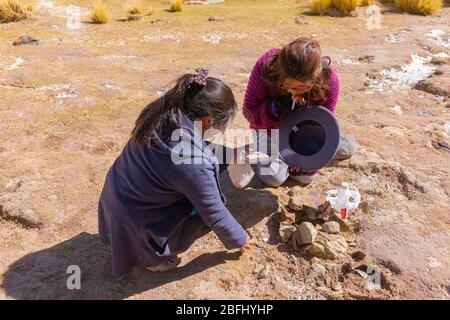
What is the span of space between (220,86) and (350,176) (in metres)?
1.44

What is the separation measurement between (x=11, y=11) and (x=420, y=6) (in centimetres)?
586

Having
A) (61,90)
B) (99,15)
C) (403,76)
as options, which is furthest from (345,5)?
(61,90)

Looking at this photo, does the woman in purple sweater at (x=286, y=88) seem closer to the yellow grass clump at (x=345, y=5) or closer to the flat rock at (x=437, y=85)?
the flat rock at (x=437, y=85)

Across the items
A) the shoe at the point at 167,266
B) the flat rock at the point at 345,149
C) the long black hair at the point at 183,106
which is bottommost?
the shoe at the point at 167,266

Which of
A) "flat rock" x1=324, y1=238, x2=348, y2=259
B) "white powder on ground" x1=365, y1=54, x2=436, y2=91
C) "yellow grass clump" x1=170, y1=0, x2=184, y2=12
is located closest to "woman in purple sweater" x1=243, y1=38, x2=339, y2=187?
"flat rock" x1=324, y1=238, x2=348, y2=259

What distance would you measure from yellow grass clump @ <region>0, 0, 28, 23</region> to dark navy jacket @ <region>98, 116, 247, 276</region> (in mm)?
5300

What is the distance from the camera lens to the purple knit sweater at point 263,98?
2.54 m

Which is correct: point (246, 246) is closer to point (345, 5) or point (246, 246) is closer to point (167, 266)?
point (167, 266)

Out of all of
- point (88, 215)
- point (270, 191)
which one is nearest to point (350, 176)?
point (270, 191)

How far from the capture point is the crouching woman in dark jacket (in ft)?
5.64

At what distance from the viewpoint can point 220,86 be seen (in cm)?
174

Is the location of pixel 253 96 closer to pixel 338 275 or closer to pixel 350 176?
pixel 350 176

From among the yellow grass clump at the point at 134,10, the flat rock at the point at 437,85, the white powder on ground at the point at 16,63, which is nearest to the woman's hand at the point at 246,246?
the flat rock at the point at 437,85

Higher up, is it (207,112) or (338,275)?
(207,112)
